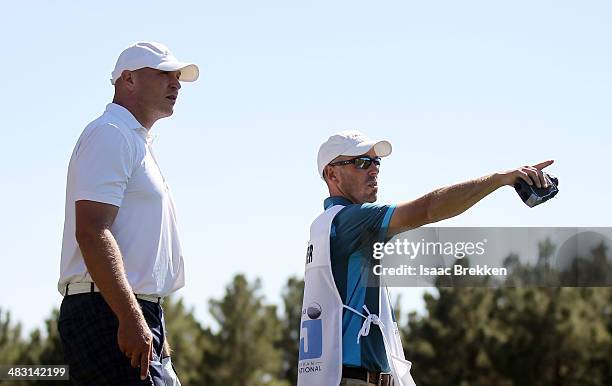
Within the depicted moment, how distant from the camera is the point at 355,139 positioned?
7.00 meters

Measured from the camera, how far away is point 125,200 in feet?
16.5

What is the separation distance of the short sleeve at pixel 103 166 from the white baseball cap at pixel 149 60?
1.43ft

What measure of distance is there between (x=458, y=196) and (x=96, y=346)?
183cm

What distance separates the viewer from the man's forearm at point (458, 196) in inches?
217

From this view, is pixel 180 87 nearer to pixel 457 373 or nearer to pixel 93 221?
pixel 93 221

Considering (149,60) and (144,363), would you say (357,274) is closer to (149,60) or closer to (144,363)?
(149,60)

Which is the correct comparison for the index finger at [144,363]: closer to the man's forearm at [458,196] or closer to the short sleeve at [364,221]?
the man's forearm at [458,196]

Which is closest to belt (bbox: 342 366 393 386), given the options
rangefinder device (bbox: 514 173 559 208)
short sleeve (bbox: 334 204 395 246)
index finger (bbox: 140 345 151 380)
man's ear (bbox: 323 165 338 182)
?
short sleeve (bbox: 334 204 395 246)

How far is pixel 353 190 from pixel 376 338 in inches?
38.9

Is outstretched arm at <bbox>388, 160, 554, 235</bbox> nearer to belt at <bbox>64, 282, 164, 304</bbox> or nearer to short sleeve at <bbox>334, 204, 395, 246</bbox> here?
short sleeve at <bbox>334, 204, 395, 246</bbox>

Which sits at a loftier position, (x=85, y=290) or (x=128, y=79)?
(x=128, y=79)

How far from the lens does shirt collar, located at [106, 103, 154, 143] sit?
5.24 meters

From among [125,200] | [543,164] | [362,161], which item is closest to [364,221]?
[362,161]

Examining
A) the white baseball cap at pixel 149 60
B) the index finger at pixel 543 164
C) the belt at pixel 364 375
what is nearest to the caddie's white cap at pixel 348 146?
the belt at pixel 364 375
